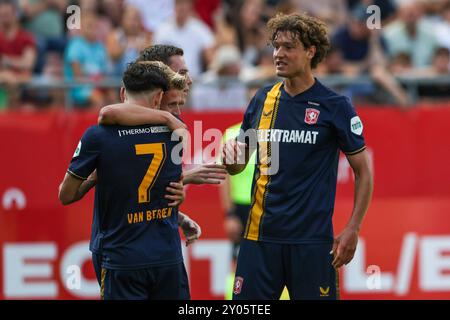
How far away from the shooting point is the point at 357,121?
25.6 ft

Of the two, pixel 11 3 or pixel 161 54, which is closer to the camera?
pixel 161 54

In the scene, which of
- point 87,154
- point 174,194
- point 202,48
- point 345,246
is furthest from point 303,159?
point 202,48

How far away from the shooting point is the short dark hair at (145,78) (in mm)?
7184

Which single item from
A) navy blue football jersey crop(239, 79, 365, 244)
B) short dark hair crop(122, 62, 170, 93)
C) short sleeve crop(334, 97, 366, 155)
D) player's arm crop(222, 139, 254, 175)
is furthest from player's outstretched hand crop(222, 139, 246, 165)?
short dark hair crop(122, 62, 170, 93)

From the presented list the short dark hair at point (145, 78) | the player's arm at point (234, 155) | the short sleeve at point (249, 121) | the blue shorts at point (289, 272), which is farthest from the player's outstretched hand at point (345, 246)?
the short dark hair at point (145, 78)

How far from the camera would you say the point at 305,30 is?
783 cm

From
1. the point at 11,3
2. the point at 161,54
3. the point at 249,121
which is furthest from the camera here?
the point at 11,3

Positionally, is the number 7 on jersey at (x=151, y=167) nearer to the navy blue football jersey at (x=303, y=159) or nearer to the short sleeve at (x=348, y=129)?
the navy blue football jersey at (x=303, y=159)

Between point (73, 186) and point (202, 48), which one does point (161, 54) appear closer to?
point (73, 186)

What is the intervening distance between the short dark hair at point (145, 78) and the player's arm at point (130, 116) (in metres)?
0.14

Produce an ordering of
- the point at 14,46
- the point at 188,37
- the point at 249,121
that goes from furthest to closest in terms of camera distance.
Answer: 1. the point at 188,37
2. the point at 14,46
3. the point at 249,121

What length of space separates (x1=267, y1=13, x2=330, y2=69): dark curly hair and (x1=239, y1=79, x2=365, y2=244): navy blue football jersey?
28cm

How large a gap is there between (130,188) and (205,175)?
26.3 inches
